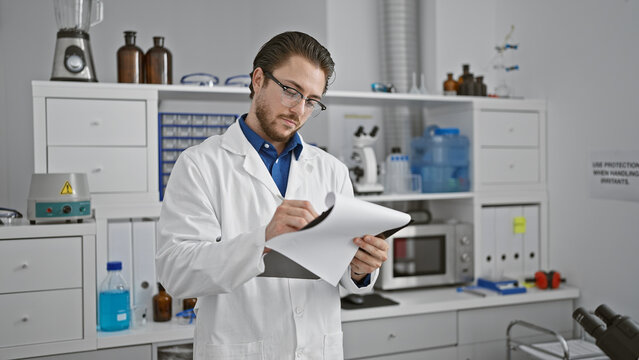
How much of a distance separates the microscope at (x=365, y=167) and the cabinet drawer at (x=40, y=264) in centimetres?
131

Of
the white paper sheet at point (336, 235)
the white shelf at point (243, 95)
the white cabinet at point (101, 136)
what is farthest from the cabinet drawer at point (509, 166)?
the white paper sheet at point (336, 235)

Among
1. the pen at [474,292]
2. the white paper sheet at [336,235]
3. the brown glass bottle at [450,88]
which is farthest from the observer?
the brown glass bottle at [450,88]

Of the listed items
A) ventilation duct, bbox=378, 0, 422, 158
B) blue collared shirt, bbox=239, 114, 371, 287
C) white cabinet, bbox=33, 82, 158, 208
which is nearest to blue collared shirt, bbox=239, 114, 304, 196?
blue collared shirt, bbox=239, 114, 371, 287

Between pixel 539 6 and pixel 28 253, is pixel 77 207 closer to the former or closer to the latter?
pixel 28 253

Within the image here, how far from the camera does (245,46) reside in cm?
414

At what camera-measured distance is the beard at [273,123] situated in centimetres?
147

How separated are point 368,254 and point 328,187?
323 millimetres

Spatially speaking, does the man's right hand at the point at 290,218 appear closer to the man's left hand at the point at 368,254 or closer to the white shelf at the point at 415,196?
the man's left hand at the point at 368,254

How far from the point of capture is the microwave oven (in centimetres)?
274

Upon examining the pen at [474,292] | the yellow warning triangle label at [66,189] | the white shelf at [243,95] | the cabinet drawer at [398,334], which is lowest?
the cabinet drawer at [398,334]

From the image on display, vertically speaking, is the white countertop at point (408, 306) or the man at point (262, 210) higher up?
the man at point (262, 210)

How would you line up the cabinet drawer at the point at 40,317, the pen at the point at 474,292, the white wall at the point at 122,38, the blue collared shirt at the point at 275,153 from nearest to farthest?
the blue collared shirt at the point at 275,153
the cabinet drawer at the point at 40,317
the pen at the point at 474,292
the white wall at the point at 122,38

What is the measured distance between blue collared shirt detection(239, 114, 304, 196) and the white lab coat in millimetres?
Result: 26

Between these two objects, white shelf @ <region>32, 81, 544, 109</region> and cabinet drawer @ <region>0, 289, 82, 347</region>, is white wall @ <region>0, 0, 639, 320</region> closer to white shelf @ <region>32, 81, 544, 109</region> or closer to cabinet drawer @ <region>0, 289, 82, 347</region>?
white shelf @ <region>32, 81, 544, 109</region>
